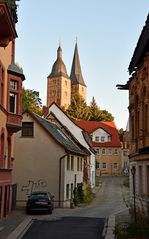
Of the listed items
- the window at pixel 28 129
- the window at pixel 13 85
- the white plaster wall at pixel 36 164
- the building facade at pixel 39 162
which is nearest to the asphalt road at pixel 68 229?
the building facade at pixel 39 162

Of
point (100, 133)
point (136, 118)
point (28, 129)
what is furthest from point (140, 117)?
point (100, 133)

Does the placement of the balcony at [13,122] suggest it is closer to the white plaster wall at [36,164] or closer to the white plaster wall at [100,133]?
the white plaster wall at [36,164]

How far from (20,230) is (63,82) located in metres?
152

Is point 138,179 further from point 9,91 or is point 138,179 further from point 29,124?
point 29,124

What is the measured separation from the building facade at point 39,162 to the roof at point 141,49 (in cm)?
1420

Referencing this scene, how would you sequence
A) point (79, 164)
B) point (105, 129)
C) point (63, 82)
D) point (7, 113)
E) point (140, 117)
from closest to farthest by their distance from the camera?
1. point (140, 117)
2. point (7, 113)
3. point (79, 164)
4. point (105, 129)
5. point (63, 82)

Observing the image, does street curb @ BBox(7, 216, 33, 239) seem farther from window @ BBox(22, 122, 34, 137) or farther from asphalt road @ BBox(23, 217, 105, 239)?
window @ BBox(22, 122, 34, 137)

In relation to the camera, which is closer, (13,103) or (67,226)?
(67,226)

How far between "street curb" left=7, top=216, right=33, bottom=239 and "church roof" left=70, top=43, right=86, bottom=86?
156 m

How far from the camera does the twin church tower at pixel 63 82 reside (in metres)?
170

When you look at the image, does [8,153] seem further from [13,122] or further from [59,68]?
[59,68]

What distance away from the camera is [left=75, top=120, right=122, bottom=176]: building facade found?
81375 millimetres

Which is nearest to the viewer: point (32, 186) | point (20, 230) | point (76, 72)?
point (20, 230)

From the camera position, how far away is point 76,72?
18188cm
